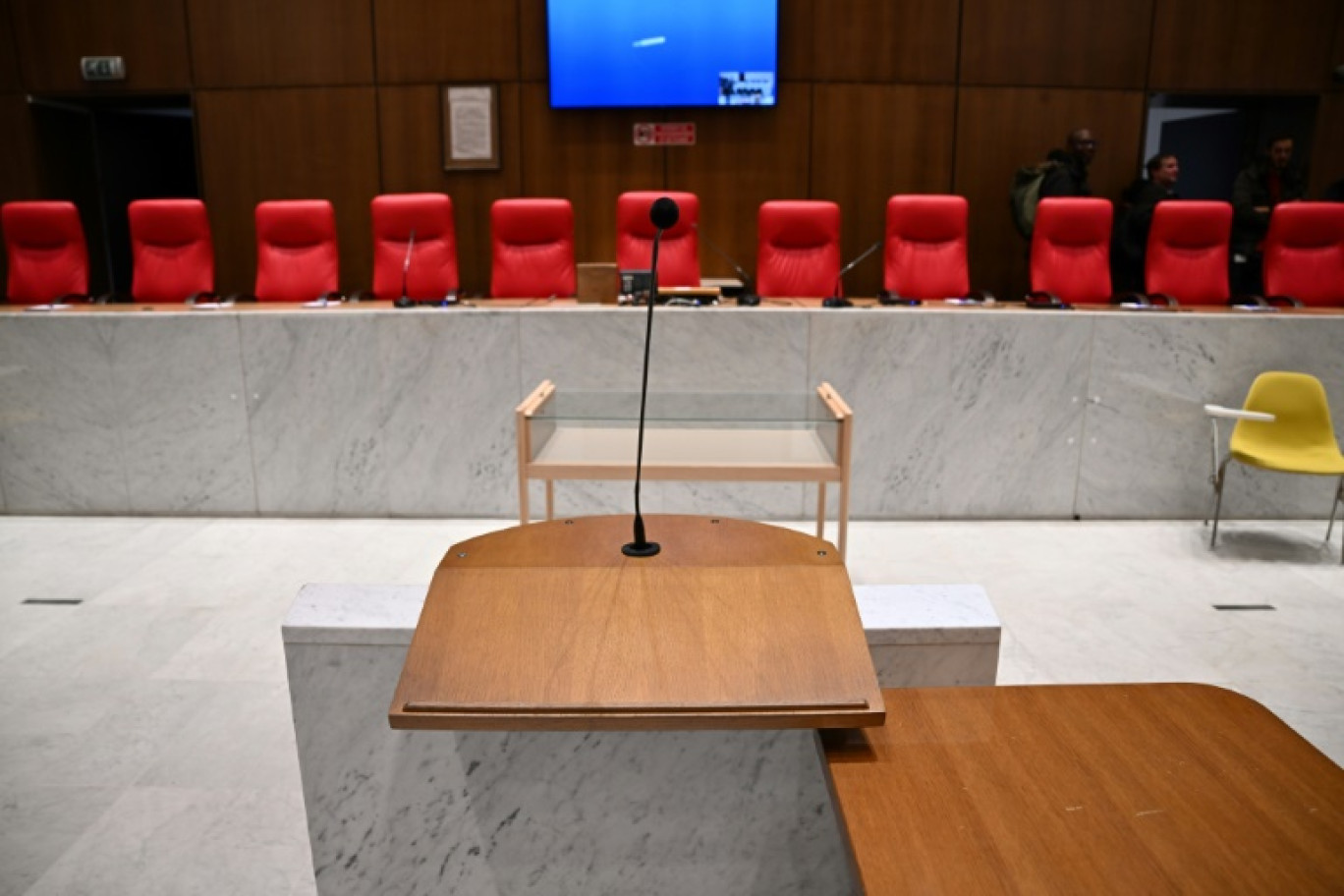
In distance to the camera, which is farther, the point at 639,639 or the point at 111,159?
the point at 111,159

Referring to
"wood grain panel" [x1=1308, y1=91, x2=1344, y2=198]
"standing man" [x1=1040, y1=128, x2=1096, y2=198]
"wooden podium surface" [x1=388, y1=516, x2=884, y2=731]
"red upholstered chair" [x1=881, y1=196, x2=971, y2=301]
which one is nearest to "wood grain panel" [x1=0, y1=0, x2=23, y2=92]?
"red upholstered chair" [x1=881, y1=196, x2=971, y2=301]

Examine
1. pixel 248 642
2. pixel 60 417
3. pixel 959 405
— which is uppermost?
pixel 959 405

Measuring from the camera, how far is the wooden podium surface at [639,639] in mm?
1108

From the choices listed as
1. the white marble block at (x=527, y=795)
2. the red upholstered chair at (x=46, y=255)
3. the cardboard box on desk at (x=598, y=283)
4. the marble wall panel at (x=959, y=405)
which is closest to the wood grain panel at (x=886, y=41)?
the cardboard box on desk at (x=598, y=283)

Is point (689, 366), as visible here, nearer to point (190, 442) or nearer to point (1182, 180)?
point (190, 442)

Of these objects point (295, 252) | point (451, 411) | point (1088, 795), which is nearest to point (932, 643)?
point (1088, 795)

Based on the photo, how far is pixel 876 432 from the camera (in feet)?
13.7

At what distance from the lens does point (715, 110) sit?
21.4 feet

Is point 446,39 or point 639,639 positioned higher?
point 446,39

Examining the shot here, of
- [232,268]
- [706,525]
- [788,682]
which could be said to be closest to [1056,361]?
[706,525]

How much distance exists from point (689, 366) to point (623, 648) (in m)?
3.02

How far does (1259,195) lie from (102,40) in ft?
25.1

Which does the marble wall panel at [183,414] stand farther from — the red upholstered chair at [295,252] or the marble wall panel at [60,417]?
the red upholstered chair at [295,252]

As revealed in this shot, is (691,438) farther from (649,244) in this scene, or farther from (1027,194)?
(1027,194)
